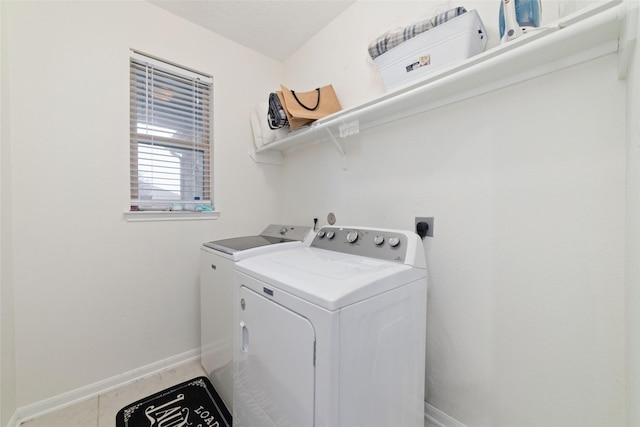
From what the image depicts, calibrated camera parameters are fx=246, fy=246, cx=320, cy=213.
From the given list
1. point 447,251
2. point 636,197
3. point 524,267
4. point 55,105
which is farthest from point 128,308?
point 636,197

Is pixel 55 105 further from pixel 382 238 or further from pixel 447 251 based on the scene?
pixel 447 251

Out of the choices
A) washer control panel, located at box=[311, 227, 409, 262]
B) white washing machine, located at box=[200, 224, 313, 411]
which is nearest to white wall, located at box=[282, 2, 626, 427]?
washer control panel, located at box=[311, 227, 409, 262]

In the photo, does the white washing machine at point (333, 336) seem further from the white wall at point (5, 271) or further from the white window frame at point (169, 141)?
the white wall at point (5, 271)

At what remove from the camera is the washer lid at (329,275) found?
826mm

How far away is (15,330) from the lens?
1.36 metres

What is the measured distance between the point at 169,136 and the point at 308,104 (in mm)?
1107

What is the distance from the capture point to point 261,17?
1.90m

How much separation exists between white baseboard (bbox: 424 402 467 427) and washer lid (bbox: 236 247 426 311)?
2.71 feet

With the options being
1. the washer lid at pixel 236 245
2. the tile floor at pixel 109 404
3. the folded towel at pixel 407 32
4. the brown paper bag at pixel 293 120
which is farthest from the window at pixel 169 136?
the folded towel at pixel 407 32

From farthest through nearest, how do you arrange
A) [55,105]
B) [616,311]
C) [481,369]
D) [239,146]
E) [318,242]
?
[239,146] → [318,242] → [55,105] → [481,369] → [616,311]

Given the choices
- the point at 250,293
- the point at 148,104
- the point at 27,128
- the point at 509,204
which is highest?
the point at 148,104

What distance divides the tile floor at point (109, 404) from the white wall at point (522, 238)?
1.83 feet

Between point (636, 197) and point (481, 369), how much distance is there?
96 centimetres

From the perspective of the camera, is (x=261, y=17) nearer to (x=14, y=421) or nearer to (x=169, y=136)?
(x=169, y=136)
